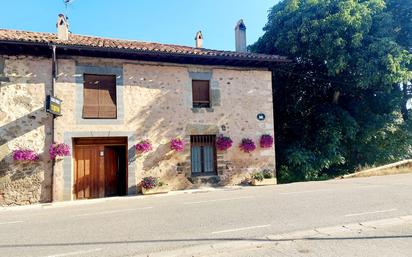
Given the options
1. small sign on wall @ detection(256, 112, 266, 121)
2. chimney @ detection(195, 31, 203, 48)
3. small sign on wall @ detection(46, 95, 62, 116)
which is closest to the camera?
small sign on wall @ detection(46, 95, 62, 116)

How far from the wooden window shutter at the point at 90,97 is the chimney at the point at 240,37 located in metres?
7.72

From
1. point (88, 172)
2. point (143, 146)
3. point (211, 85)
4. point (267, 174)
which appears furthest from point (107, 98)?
point (267, 174)

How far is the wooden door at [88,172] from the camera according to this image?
1090 centimetres

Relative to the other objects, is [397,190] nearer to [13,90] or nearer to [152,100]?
[152,100]

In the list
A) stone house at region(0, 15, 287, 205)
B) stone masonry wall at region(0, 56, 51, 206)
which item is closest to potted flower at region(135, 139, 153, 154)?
stone house at region(0, 15, 287, 205)

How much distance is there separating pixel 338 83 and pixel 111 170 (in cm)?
1219

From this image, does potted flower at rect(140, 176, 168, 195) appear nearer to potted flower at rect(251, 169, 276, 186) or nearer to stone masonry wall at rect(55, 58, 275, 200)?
stone masonry wall at rect(55, 58, 275, 200)

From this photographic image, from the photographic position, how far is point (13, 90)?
10.2 meters

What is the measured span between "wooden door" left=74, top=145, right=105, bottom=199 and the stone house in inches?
1.4

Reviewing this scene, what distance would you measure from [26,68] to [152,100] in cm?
452

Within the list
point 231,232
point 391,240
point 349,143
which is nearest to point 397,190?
point 391,240

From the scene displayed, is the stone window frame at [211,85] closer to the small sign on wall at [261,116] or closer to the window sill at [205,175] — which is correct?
the small sign on wall at [261,116]

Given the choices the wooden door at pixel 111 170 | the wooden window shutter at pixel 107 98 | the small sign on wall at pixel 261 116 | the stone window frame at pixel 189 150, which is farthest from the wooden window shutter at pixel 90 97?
the small sign on wall at pixel 261 116

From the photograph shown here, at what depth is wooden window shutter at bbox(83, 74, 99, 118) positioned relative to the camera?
1102 cm
